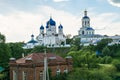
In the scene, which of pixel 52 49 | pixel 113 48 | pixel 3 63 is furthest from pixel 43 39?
pixel 3 63

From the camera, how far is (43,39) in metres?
119

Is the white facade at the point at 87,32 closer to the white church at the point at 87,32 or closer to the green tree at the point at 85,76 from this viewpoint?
the white church at the point at 87,32

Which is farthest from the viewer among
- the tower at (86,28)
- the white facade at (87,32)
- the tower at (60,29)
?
the tower at (86,28)

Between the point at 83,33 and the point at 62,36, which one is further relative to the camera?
the point at 83,33

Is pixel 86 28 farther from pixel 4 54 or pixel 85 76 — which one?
pixel 85 76

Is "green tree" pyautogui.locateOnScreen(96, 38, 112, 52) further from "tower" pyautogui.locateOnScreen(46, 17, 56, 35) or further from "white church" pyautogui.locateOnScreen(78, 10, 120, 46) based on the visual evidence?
"white church" pyautogui.locateOnScreen(78, 10, 120, 46)

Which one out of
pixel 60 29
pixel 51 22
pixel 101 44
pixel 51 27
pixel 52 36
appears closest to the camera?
pixel 101 44

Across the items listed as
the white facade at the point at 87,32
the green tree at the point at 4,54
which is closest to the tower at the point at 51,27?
the white facade at the point at 87,32

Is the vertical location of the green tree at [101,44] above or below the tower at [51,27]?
below

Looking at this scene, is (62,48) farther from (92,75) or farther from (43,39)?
(92,75)

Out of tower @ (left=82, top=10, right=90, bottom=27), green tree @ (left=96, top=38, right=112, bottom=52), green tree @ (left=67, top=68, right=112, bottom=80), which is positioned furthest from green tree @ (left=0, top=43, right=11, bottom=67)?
tower @ (left=82, top=10, right=90, bottom=27)

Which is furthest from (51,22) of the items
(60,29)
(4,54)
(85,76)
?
(85,76)

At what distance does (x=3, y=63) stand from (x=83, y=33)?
9063 cm

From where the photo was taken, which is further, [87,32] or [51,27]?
[87,32]
